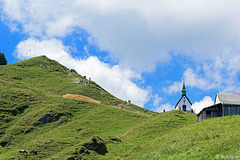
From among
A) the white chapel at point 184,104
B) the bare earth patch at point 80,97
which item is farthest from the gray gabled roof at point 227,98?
the bare earth patch at point 80,97

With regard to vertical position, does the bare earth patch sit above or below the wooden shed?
above

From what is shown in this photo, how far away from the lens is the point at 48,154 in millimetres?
51250

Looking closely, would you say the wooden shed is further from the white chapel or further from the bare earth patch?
the bare earth patch

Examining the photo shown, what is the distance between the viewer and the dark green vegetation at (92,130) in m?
38.2

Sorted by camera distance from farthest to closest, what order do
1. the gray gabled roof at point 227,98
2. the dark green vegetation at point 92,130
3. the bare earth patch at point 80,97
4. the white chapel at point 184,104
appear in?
the white chapel at point 184,104
the bare earth patch at point 80,97
the gray gabled roof at point 227,98
the dark green vegetation at point 92,130

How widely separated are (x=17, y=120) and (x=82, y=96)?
108 feet

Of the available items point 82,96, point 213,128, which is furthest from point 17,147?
point 82,96

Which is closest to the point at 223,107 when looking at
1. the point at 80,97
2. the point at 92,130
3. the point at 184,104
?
the point at 92,130

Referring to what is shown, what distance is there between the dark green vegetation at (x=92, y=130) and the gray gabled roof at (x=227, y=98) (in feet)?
25.3

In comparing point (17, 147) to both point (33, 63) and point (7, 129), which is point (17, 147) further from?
point (33, 63)

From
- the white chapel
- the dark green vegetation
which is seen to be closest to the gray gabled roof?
the dark green vegetation

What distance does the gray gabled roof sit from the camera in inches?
2450

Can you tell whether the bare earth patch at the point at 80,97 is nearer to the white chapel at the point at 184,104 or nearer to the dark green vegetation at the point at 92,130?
the dark green vegetation at the point at 92,130

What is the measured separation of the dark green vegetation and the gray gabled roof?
7.72m
